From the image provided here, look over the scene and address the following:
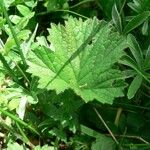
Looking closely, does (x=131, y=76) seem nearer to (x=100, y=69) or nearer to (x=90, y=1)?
(x=100, y=69)

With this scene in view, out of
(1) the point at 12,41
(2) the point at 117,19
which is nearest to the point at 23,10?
(1) the point at 12,41

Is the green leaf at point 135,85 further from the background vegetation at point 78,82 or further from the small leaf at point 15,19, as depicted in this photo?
the small leaf at point 15,19

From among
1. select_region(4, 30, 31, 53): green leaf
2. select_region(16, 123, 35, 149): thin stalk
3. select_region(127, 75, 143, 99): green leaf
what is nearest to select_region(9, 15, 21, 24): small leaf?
select_region(4, 30, 31, 53): green leaf

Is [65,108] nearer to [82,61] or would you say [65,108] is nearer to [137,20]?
[82,61]

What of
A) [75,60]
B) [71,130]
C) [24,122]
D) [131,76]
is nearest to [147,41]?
[131,76]

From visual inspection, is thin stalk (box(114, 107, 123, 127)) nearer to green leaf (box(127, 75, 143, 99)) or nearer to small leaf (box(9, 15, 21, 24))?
green leaf (box(127, 75, 143, 99))

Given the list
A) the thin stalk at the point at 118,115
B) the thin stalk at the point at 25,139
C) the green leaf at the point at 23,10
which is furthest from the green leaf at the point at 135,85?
the green leaf at the point at 23,10

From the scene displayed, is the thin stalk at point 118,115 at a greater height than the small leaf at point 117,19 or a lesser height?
lesser

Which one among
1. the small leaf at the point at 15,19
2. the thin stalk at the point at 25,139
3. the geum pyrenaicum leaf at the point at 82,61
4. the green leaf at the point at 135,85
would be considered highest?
the small leaf at the point at 15,19
